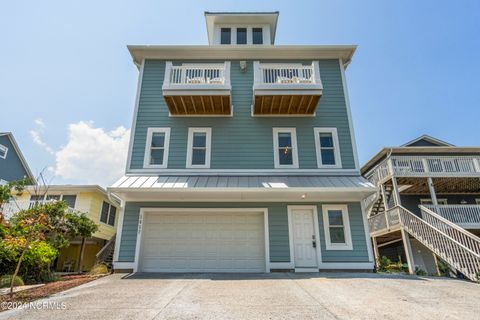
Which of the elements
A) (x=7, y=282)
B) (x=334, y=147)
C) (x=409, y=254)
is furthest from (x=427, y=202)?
(x=7, y=282)

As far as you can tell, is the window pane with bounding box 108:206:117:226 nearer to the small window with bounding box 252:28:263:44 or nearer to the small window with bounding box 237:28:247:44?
the small window with bounding box 237:28:247:44

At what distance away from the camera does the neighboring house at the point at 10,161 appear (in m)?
16.8

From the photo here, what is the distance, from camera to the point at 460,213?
1220 cm

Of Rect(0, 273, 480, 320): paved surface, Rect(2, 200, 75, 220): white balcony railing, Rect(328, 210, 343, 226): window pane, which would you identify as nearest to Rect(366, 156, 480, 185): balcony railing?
Answer: Rect(328, 210, 343, 226): window pane

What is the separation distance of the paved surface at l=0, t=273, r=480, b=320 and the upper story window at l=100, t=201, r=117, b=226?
10.8 m

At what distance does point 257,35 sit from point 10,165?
19.3m

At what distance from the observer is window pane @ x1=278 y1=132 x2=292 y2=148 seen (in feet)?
31.4

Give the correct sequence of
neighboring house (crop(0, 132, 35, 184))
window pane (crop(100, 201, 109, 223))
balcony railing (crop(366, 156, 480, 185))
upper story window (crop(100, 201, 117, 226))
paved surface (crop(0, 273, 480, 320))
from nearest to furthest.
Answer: paved surface (crop(0, 273, 480, 320)) < balcony railing (crop(366, 156, 480, 185)) < window pane (crop(100, 201, 109, 223)) < upper story window (crop(100, 201, 117, 226)) < neighboring house (crop(0, 132, 35, 184))

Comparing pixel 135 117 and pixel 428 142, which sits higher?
pixel 428 142

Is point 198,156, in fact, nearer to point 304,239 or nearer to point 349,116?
point 304,239

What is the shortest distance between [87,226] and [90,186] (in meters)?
3.77

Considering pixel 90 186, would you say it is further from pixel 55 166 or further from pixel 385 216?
pixel 385 216

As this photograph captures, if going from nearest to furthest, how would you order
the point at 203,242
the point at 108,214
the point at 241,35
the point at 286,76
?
the point at 203,242 → the point at 286,76 → the point at 241,35 → the point at 108,214

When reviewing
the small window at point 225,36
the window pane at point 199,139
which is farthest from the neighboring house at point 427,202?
the small window at point 225,36
